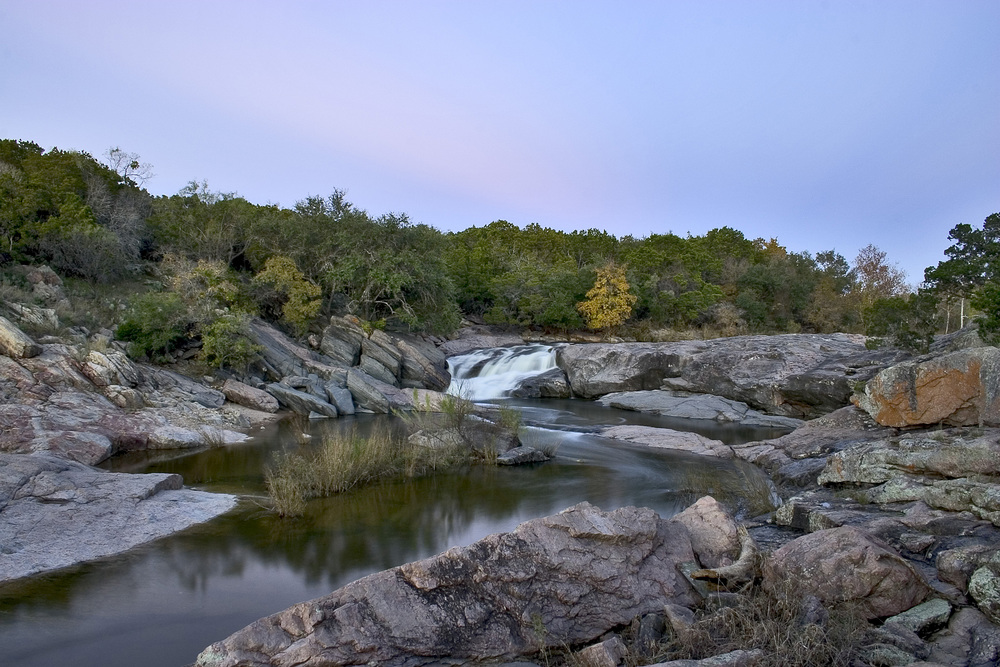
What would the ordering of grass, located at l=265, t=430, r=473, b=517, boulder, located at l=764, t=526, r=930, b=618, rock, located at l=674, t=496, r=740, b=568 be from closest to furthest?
boulder, located at l=764, t=526, r=930, b=618 → rock, located at l=674, t=496, r=740, b=568 → grass, located at l=265, t=430, r=473, b=517

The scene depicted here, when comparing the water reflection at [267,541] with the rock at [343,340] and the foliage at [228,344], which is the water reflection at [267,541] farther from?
the rock at [343,340]

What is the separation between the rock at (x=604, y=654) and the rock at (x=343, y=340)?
19656 mm

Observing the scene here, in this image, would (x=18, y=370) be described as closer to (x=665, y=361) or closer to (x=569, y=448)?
(x=569, y=448)

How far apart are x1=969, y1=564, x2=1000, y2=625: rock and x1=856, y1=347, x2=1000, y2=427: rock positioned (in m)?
6.29

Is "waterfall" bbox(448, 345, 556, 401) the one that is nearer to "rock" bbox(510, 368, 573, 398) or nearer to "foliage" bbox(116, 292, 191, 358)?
"rock" bbox(510, 368, 573, 398)

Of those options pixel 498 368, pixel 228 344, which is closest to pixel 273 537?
pixel 228 344

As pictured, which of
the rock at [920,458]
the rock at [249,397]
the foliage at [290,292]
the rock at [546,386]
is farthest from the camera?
the rock at [546,386]

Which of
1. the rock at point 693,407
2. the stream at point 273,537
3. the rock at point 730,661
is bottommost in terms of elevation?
the stream at point 273,537

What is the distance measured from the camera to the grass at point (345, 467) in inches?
385

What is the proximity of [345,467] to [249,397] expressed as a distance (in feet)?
28.9

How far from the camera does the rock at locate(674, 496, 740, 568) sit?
662 cm

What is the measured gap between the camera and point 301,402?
1906cm

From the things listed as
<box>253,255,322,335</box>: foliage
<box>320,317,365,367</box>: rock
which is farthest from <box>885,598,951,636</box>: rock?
<box>253,255,322,335</box>: foliage

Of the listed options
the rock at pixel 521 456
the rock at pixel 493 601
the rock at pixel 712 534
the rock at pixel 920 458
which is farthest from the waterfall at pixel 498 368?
the rock at pixel 493 601
